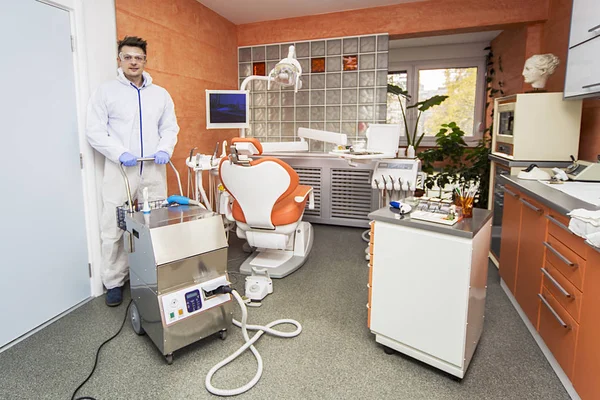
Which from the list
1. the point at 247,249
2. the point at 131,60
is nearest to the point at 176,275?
the point at 131,60

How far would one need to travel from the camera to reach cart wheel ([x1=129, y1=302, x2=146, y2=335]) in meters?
2.12

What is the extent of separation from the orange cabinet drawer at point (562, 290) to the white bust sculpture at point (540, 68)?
67.8 inches

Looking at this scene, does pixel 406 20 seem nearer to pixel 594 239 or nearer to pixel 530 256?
pixel 530 256

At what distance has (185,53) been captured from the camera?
3.83 meters

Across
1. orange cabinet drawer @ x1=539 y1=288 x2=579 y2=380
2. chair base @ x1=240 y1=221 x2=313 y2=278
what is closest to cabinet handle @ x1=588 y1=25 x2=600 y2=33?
orange cabinet drawer @ x1=539 y1=288 x2=579 y2=380

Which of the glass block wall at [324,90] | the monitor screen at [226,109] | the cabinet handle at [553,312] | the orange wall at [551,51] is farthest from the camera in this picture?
the glass block wall at [324,90]

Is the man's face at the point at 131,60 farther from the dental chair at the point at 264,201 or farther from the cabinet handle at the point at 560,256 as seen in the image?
the cabinet handle at the point at 560,256

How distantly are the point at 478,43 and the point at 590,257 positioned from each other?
18.5 ft

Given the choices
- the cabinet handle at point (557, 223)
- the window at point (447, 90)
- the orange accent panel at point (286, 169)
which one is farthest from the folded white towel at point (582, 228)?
the window at point (447, 90)

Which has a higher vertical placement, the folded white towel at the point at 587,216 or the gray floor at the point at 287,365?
the folded white towel at the point at 587,216

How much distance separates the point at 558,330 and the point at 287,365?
1.32 metres

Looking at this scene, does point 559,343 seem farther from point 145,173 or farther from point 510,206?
point 145,173

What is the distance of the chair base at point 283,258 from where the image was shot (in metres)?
3.05

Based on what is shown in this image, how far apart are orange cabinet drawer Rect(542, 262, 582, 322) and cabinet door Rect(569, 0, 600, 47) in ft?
4.65
